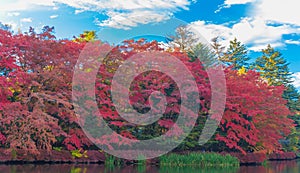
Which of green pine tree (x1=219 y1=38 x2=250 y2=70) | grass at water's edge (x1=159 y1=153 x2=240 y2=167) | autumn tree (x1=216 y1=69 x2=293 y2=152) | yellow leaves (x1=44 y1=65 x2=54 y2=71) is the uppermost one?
green pine tree (x1=219 y1=38 x2=250 y2=70)

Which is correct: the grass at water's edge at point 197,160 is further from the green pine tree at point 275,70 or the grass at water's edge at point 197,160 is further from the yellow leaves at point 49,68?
the green pine tree at point 275,70

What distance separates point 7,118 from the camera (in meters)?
12.5

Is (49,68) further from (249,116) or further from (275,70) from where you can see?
(275,70)

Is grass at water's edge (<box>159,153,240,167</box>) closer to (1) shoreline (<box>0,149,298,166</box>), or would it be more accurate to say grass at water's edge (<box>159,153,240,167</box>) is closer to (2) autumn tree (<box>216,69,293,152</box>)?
(1) shoreline (<box>0,149,298,166</box>)

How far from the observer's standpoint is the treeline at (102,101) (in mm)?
13016

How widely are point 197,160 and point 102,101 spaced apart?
4.49m

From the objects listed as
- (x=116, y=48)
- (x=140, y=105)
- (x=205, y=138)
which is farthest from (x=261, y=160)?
(x=116, y=48)

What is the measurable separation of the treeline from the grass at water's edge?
76 centimetres

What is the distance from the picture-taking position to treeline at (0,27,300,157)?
42.7 feet

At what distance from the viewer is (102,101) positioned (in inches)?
566

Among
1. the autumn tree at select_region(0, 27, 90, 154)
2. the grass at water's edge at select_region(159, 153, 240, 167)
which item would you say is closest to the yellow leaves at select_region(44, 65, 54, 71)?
the autumn tree at select_region(0, 27, 90, 154)

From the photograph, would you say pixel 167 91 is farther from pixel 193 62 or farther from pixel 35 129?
pixel 35 129

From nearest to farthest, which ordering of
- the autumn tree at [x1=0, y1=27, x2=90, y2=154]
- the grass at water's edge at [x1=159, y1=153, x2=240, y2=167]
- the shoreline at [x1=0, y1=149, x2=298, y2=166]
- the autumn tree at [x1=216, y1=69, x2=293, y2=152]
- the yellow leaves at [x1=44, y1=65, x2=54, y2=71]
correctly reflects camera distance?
the autumn tree at [x1=0, y1=27, x2=90, y2=154] < the shoreline at [x1=0, y1=149, x2=298, y2=166] < the yellow leaves at [x1=44, y1=65, x2=54, y2=71] < the grass at water's edge at [x1=159, y1=153, x2=240, y2=167] < the autumn tree at [x1=216, y1=69, x2=293, y2=152]

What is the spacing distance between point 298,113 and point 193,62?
Result: 1364 cm
